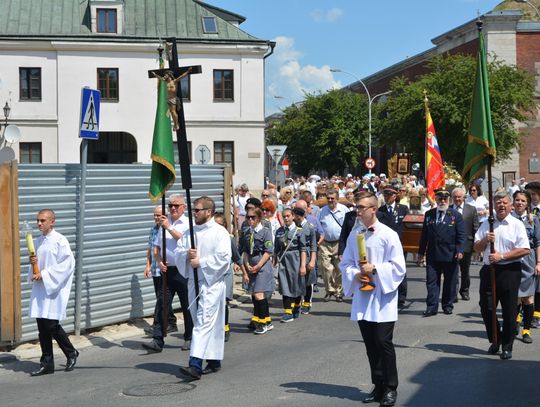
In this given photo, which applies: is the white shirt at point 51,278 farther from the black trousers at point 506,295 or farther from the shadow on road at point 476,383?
the black trousers at point 506,295

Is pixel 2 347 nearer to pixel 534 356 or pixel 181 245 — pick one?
pixel 181 245

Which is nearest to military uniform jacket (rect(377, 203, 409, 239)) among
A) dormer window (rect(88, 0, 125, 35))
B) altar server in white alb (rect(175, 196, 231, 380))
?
altar server in white alb (rect(175, 196, 231, 380))

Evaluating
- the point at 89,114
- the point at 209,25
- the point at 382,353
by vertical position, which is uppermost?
the point at 209,25

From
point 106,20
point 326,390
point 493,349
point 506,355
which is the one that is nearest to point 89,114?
point 326,390

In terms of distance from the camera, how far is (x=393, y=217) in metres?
14.9

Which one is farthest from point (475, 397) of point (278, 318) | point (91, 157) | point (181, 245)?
point (91, 157)

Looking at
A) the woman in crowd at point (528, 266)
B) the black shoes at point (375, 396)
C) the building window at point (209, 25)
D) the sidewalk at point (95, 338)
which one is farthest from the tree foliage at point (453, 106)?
the black shoes at point (375, 396)

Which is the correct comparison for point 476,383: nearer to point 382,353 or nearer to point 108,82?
point 382,353

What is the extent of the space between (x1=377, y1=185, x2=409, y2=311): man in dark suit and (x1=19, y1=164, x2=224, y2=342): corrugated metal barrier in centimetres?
320

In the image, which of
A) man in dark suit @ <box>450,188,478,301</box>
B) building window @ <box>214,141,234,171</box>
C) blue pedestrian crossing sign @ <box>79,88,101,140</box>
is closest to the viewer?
blue pedestrian crossing sign @ <box>79,88,101,140</box>

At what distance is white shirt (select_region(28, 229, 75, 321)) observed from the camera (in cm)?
994

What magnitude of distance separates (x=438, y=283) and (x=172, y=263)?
14.1 feet

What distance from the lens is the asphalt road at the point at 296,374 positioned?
328 inches

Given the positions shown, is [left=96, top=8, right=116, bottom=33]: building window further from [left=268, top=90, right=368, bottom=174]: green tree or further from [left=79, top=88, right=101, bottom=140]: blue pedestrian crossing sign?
[left=79, top=88, right=101, bottom=140]: blue pedestrian crossing sign
